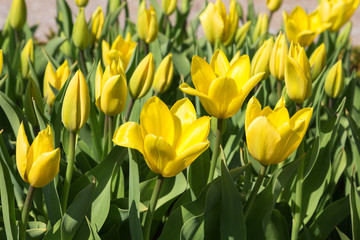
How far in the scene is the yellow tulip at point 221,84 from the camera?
854mm

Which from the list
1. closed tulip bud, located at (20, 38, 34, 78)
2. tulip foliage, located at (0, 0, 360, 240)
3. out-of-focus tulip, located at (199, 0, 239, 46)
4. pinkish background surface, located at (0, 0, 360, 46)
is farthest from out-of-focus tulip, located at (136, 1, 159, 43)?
pinkish background surface, located at (0, 0, 360, 46)

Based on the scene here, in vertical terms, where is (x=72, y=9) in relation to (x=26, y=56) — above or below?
below

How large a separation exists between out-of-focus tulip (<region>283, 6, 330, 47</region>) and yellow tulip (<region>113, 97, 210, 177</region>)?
2.79 feet

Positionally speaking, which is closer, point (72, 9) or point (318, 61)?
point (318, 61)

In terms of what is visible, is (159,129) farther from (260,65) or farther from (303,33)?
(303,33)

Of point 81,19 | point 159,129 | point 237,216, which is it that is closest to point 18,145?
point 159,129

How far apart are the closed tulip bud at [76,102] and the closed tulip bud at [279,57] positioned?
435mm

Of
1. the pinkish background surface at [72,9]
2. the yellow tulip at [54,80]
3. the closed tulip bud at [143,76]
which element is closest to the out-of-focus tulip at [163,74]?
the closed tulip bud at [143,76]

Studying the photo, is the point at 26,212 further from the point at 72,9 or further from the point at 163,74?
the point at 72,9

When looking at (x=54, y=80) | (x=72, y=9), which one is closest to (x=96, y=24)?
(x=54, y=80)

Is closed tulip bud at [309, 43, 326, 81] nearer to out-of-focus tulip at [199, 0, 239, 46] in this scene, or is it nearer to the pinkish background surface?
out-of-focus tulip at [199, 0, 239, 46]

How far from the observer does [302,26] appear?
5.69 feet

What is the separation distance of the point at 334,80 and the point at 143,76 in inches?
22.0

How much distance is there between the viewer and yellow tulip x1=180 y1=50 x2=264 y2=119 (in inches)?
33.6
